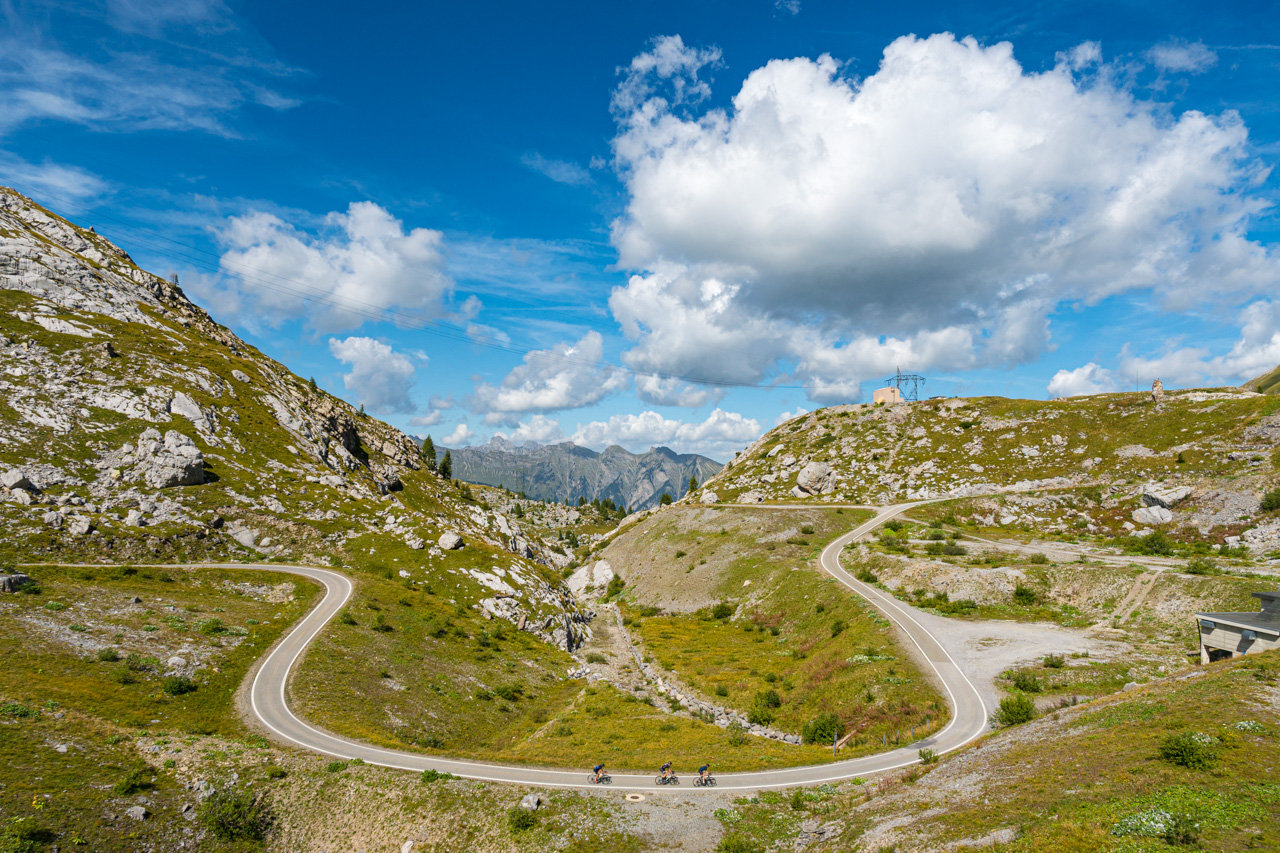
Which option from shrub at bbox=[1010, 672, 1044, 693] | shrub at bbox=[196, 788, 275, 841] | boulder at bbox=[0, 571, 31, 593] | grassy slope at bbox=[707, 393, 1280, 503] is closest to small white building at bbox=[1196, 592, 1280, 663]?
shrub at bbox=[1010, 672, 1044, 693]

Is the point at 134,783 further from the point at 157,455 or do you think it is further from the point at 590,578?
the point at 590,578

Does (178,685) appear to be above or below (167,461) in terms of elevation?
below

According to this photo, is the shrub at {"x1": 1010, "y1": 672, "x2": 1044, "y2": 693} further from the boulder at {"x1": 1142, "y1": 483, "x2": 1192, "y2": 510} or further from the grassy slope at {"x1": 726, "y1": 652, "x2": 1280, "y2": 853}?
the boulder at {"x1": 1142, "y1": 483, "x2": 1192, "y2": 510}

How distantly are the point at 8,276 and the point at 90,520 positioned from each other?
6872cm

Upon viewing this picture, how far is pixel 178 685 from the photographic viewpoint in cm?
3862

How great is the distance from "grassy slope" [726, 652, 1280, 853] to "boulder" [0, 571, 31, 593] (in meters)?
62.2

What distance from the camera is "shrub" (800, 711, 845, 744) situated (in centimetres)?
4372

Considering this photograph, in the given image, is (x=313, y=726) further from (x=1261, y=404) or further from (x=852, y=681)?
(x=1261, y=404)

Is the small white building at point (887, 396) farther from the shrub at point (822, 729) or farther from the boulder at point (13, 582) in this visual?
the boulder at point (13, 582)

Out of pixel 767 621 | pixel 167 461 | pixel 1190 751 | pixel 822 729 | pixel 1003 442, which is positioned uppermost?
pixel 1003 442

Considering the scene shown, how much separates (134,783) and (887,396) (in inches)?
8193

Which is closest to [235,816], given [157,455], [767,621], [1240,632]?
[1240,632]

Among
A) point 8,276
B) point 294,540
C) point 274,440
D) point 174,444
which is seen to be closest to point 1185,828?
point 294,540

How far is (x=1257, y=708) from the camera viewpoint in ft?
77.9
